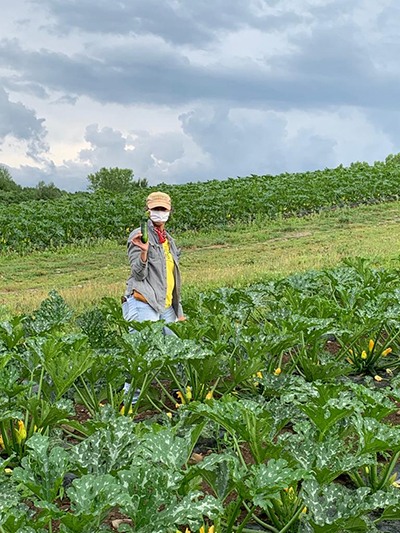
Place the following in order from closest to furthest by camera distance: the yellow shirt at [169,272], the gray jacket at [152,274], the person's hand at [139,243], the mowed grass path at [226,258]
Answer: the person's hand at [139,243]
the gray jacket at [152,274]
the yellow shirt at [169,272]
the mowed grass path at [226,258]

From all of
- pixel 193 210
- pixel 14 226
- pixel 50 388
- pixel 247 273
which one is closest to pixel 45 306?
pixel 50 388

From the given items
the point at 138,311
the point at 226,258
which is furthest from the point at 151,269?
the point at 226,258

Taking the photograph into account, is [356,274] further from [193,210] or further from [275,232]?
[193,210]

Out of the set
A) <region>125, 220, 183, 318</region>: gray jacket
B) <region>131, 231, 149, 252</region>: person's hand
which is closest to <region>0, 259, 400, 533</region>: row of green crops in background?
A: <region>125, 220, 183, 318</region>: gray jacket

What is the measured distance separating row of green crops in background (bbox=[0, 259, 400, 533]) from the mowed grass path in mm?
4813

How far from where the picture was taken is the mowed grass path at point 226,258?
10.7 metres

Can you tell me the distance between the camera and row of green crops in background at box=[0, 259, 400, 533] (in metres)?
2.30

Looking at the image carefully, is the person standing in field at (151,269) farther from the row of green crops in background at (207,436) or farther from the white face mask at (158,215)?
the row of green crops in background at (207,436)

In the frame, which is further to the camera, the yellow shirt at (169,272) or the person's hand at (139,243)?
the yellow shirt at (169,272)

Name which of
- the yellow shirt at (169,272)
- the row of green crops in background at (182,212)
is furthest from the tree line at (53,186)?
the yellow shirt at (169,272)

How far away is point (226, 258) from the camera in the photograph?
1477 centimetres

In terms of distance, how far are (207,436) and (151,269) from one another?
6.39ft

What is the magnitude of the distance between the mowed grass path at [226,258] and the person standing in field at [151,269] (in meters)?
4.02

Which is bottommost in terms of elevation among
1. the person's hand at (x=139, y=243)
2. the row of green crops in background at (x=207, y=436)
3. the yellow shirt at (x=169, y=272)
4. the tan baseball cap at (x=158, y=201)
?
the row of green crops in background at (x=207, y=436)
